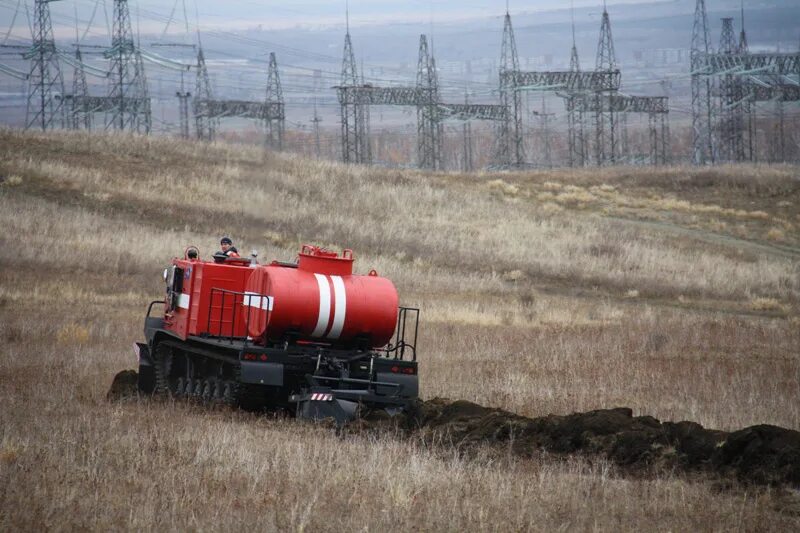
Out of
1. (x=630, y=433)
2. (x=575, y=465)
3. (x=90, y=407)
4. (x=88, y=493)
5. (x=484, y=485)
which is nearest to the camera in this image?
(x=88, y=493)

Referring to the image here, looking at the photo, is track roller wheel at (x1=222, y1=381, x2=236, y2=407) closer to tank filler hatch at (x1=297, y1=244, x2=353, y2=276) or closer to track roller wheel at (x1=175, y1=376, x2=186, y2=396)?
track roller wheel at (x1=175, y1=376, x2=186, y2=396)

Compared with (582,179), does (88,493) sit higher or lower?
lower

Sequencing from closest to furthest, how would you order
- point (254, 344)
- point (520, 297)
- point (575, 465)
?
point (575, 465) → point (254, 344) → point (520, 297)

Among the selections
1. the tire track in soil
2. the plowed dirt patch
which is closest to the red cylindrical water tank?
the plowed dirt patch

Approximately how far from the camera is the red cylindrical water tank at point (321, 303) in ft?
47.9

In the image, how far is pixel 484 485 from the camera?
972cm

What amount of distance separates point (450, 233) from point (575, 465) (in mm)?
37716

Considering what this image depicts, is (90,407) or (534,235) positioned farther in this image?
(534,235)

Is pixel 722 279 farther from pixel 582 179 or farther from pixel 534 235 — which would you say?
pixel 582 179

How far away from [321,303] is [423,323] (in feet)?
40.6

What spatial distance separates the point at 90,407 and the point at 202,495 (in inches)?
216

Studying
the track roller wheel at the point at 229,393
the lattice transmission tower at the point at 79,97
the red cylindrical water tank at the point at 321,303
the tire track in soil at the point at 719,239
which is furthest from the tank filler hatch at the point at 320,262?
the lattice transmission tower at the point at 79,97

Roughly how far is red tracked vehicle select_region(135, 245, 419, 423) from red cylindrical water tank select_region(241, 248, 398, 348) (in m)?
0.01

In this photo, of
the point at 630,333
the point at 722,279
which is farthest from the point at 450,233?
the point at 630,333
